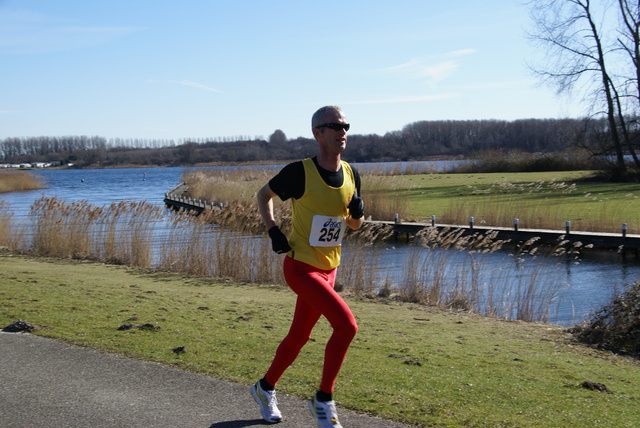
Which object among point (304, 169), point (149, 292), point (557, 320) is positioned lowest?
point (557, 320)

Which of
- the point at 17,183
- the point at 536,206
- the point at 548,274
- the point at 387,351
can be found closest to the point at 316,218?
the point at 387,351

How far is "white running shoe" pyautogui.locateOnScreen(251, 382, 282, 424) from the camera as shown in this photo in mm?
4246

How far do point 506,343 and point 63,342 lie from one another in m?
4.98

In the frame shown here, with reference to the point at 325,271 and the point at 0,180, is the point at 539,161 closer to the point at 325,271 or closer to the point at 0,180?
the point at 0,180

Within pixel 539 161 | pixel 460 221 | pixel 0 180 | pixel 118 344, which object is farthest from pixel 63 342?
pixel 0 180

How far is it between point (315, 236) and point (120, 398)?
1.86 meters

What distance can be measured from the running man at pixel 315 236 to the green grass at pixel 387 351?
576mm

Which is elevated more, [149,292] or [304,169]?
[304,169]

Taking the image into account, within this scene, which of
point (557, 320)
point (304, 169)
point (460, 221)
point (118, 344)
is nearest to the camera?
point (304, 169)

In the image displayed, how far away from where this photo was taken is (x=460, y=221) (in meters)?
26.3

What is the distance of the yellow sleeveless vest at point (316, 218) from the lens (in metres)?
4.20

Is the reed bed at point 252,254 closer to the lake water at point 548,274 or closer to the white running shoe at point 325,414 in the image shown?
the lake water at point 548,274

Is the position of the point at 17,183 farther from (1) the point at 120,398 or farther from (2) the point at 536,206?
(1) the point at 120,398

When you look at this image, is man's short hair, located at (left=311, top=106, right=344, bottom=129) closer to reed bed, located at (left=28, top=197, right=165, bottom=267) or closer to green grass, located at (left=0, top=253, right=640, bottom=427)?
green grass, located at (left=0, top=253, right=640, bottom=427)
